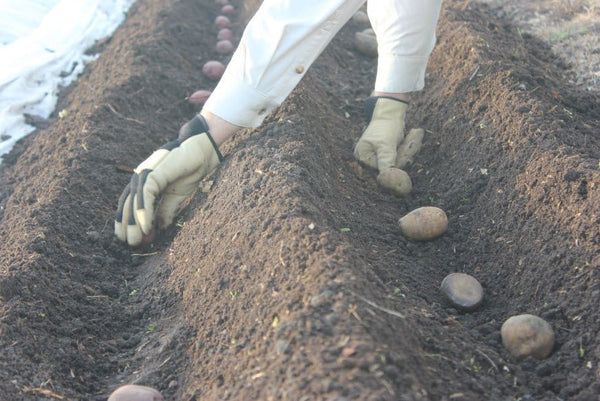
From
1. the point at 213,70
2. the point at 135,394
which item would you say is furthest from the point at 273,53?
the point at 213,70

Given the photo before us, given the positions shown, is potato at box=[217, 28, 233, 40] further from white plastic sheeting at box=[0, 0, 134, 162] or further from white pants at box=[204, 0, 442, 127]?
white pants at box=[204, 0, 442, 127]

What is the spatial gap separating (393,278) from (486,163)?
2.98 ft

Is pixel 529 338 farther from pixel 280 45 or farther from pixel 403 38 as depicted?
pixel 403 38

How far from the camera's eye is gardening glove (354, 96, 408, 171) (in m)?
3.08

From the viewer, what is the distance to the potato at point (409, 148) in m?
3.22

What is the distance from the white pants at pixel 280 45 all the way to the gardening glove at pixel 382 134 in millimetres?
386

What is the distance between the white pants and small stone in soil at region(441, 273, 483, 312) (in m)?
1.06

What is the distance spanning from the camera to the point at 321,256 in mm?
2016

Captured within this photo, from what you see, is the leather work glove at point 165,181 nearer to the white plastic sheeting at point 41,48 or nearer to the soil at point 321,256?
the soil at point 321,256

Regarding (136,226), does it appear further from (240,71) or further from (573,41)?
(573,41)

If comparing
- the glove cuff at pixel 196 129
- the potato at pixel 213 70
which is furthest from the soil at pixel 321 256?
the potato at pixel 213 70

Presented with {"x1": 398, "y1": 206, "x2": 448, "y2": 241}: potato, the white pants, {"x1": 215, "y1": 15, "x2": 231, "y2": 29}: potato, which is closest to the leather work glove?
the white pants

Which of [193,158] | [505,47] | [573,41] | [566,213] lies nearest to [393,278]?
[566,213]

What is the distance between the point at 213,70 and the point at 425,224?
232 centimetres
